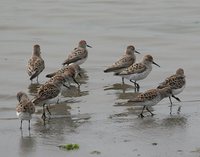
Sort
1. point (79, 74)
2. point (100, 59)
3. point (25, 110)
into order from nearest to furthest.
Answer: point (25, 110) → point (79, 74) → point (100, 59)

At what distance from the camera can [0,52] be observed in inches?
725

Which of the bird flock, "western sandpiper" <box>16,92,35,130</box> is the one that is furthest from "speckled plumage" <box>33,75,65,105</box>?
"western sandpiper" <box>16,92,35,130</box>

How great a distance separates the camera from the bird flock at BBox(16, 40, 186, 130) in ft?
40.8

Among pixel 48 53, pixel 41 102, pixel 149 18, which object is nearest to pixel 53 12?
pixel 149 18

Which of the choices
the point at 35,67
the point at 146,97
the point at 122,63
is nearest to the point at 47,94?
the point at 146,97

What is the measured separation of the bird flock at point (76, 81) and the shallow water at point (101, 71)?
26 cm

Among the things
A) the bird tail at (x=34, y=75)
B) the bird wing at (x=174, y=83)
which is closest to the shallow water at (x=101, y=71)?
the bird tail at (x=34, y=75)

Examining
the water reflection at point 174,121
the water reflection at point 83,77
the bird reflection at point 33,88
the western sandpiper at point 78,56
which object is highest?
the western sandpiper at point 78,56

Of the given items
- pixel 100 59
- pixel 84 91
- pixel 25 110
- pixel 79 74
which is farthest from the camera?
pixel 100 59

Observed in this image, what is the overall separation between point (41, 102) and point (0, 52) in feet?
20.0

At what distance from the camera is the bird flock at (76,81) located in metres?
12.4

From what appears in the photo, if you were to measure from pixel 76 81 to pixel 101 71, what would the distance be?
141 cm

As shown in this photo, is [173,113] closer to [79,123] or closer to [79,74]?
[79,123]

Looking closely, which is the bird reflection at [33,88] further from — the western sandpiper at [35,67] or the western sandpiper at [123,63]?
the western sandpiper at [123,63]
